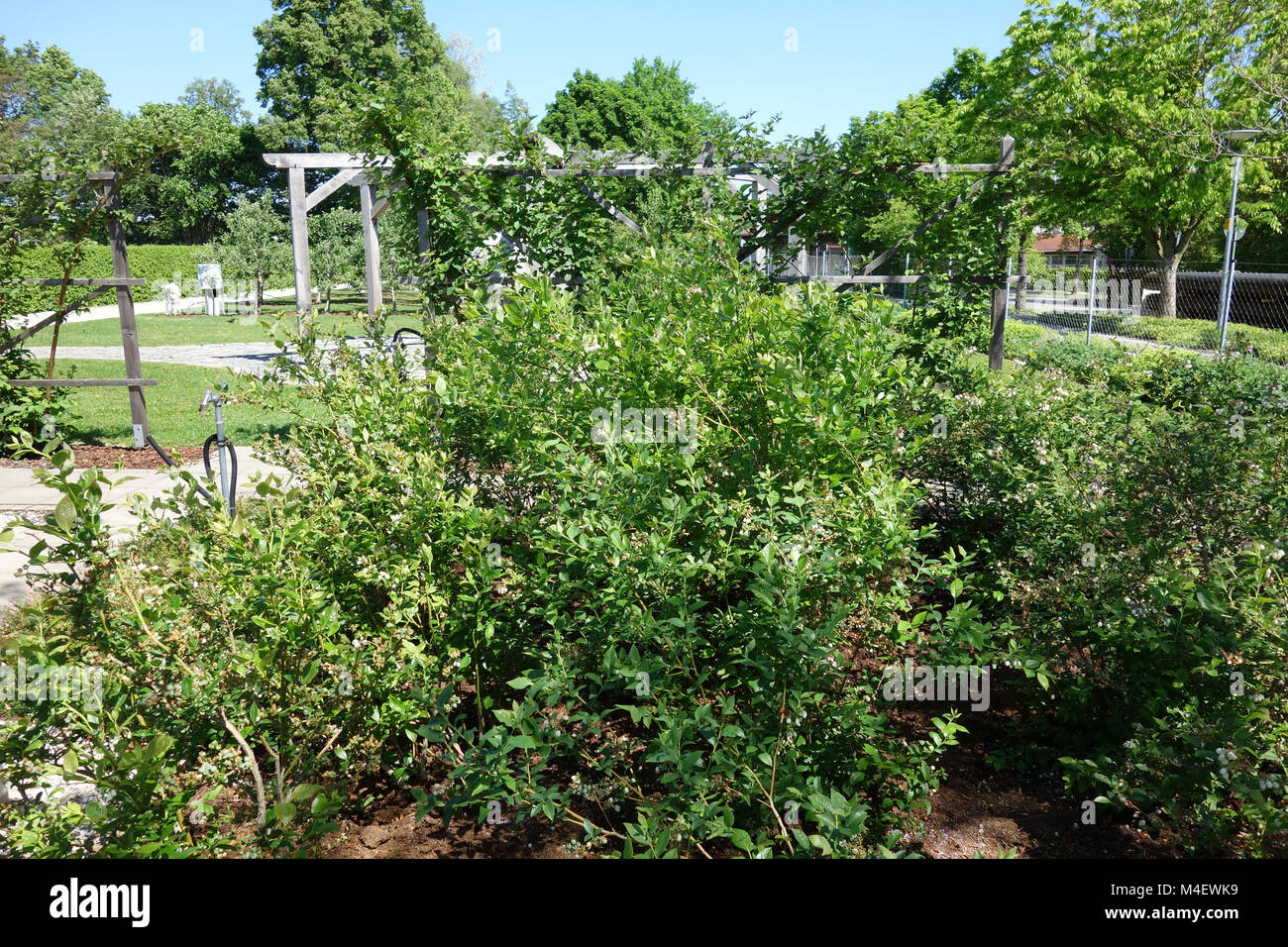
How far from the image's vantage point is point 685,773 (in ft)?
6.44

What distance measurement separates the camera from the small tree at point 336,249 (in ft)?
84.6

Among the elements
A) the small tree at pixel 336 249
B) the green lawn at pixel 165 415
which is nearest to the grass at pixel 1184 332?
the green lawn at pixel 165 415

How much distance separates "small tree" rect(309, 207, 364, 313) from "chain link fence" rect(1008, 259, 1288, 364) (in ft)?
62.7

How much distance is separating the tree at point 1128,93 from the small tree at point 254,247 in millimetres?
22358

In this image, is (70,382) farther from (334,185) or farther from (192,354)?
(192,354)

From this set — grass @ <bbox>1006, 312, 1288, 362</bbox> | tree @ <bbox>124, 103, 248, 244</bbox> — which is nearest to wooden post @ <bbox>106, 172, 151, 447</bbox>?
grass @ <bbox>1006, 312, 1288, 362</bbox>

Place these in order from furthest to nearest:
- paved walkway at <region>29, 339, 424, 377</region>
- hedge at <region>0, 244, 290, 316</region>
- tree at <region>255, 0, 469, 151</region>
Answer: tree at <region>255, 0, 469, 151</region>, hedge at <region>0, 244, 290, 316</region>, paved walkway at <region>29, 339, 424, 377</region>

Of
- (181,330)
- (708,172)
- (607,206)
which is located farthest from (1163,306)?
(181,330)

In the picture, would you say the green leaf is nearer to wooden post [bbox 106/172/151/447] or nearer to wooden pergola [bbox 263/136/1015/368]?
wooden pergola [bbox 263/136/1015/368]

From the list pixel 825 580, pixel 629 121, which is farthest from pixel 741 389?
pixel 629 121

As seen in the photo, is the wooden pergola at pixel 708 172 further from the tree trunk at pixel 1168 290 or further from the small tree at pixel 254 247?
the small tree at pixel 254 247

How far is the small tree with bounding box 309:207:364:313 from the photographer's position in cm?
2580

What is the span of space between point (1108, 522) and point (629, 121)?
51.2 m
